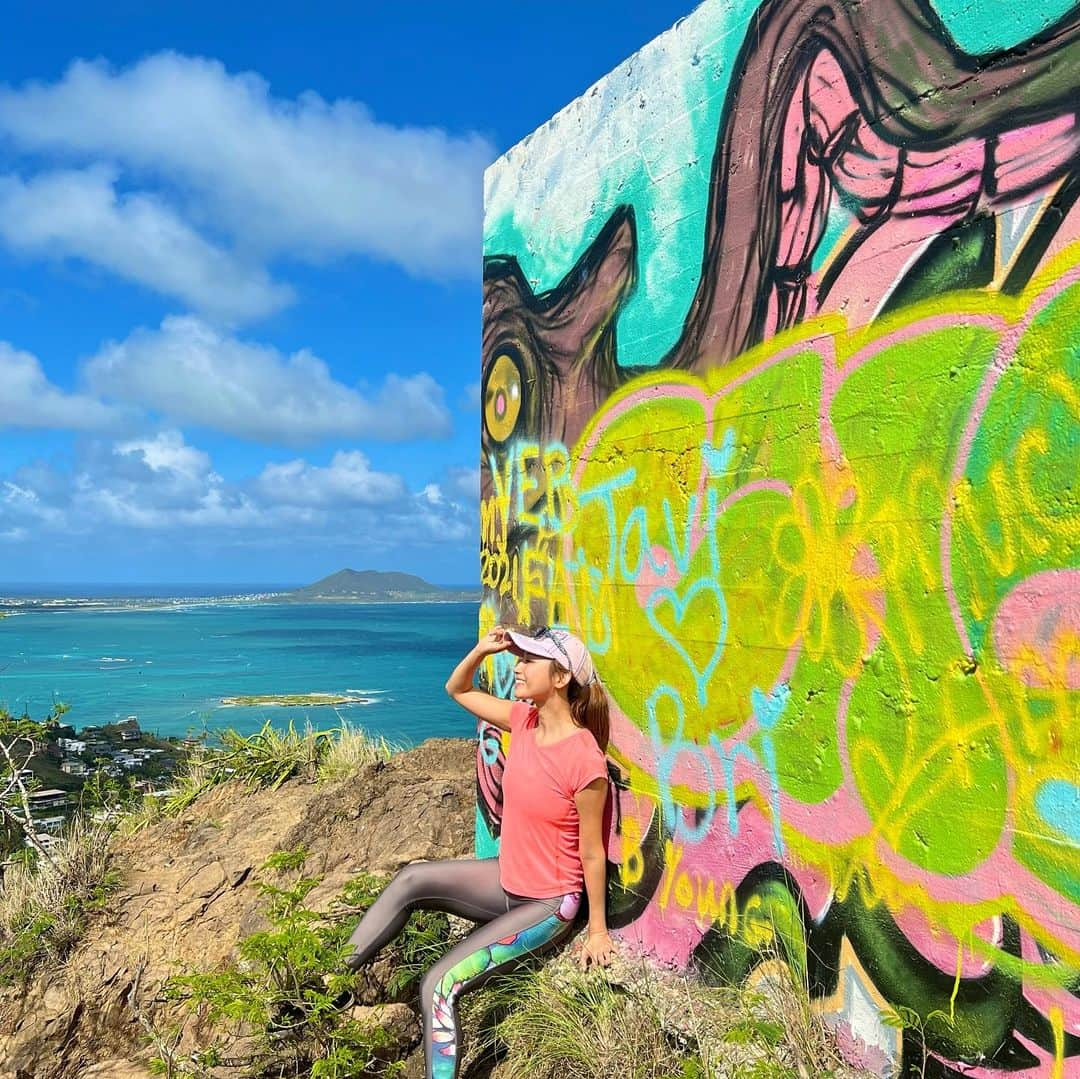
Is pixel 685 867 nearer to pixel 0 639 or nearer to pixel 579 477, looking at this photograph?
pixel 579 477

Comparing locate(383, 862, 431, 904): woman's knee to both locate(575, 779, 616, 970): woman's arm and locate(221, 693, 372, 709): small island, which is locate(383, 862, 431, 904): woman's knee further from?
locate(221, 693, 372, 709): small island

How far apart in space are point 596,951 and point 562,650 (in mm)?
1203

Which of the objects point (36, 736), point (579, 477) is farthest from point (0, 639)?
point (579, 477)

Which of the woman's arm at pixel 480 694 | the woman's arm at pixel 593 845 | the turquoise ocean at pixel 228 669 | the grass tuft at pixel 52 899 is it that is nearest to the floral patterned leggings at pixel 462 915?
the woman's arm at pixel 593 845

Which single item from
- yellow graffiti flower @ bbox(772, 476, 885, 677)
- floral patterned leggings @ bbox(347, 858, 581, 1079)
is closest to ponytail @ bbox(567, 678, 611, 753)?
floral patterned leggings @ bbox(347, 858, 581, 1079)

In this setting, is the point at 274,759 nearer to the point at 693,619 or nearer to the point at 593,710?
the point at 593,710

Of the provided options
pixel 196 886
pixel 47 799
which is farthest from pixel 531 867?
pixel 47 799

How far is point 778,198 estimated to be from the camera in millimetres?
3502

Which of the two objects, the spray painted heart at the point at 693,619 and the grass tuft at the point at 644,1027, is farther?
the spray painted heart at the point at 693,619

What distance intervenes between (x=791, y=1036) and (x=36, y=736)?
7.77 metres

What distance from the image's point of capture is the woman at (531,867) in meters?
3.72

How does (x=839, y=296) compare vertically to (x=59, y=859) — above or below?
above

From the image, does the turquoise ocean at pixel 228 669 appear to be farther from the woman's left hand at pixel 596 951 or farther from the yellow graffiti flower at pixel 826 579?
the yellow graffiti flower at pixel 826 579

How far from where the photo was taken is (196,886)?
7.20 m
